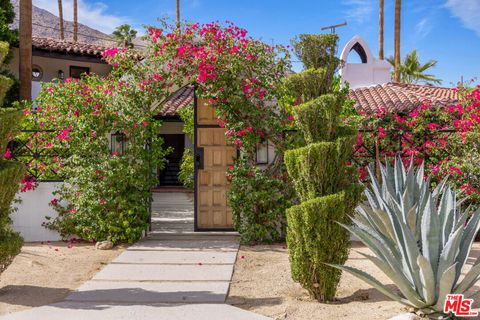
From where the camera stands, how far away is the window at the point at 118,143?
28.6 ft

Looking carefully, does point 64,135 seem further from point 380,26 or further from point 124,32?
point 124,32

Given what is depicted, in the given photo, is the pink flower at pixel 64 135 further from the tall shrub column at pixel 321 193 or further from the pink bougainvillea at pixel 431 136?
the pink bougainvillea at pixel 431 136

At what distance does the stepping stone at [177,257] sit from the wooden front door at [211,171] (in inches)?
67.3

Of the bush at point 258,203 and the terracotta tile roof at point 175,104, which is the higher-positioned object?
the terracotta tile roof at point 175,104

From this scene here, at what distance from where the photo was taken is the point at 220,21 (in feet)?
27.9

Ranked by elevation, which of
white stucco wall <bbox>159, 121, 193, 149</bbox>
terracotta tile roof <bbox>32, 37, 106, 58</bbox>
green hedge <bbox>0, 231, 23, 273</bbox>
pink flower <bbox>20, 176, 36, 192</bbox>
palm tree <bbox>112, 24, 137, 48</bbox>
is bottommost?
green hedge <bbox>0, 231, 23, 273</bbox>

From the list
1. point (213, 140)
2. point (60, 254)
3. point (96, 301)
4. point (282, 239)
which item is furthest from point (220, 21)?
point (96, 301)

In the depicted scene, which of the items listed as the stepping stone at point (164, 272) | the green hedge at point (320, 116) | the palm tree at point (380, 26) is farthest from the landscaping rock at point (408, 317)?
the palm tree at point (380, 26)

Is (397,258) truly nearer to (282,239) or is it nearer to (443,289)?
(443,289)

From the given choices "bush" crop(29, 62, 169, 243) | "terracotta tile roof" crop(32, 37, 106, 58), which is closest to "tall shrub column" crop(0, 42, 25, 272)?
"bush" crop(29, 62, 169, 243)

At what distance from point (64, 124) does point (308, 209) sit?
5.40 metres

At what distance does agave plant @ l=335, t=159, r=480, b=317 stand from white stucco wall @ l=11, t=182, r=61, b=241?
6040mm

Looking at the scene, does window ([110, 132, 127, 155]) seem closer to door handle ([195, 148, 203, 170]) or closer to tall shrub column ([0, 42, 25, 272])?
door handle ([195, 148, 203, 170])

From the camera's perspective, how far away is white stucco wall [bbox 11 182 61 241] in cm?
854
